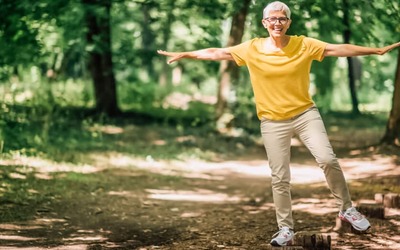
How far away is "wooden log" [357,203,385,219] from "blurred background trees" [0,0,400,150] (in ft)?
13.5

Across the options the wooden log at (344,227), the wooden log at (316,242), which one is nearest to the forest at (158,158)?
the wooden log at (344,227)

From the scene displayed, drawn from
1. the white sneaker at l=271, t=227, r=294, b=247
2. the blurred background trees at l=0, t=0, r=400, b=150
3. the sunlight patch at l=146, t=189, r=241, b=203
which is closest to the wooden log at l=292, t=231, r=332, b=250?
the white sneaker at l=271, t=227, r=294, b=247

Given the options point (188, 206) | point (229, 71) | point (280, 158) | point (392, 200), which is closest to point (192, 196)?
point (188, 206)

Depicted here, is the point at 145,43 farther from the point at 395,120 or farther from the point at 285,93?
the point at 285,93

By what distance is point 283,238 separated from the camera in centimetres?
523

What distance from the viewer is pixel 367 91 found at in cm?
3475

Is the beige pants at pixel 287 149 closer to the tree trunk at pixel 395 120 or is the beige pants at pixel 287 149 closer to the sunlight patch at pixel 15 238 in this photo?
the sunlight patch at pixel 15 238

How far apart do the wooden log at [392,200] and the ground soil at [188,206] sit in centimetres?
13

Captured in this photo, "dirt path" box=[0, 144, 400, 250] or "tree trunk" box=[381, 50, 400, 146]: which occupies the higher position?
"tree trunk" box=[381, 50, 400, 146]

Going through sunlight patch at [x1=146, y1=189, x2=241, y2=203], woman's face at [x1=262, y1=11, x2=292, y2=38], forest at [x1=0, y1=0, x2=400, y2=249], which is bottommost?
sunlight patch at [x1=146, y1=189, x2=241, y2=203]

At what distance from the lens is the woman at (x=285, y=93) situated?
514 cm

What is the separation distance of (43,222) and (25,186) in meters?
1.88

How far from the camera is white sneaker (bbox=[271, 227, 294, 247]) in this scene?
5.20 metres

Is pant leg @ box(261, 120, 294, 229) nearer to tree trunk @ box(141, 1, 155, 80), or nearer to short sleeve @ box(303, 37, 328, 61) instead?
short sleeve @ box(303, 37, 328, 61)
